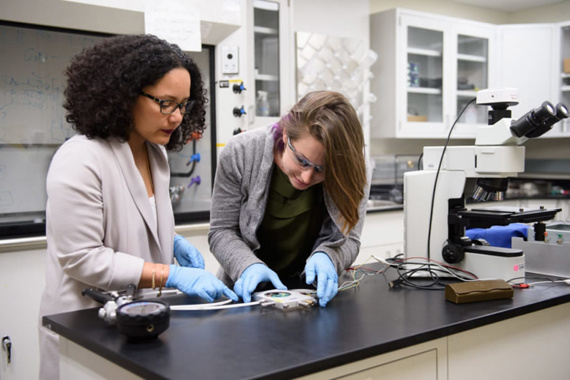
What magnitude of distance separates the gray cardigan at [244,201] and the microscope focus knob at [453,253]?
28cm

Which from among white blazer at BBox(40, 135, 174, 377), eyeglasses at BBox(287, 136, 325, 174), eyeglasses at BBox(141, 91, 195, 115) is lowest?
white blazer at BBox(40, 135, 174, 377)

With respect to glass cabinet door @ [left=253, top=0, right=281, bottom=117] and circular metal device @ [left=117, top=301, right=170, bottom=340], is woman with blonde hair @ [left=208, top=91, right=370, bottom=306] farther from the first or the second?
glass cabinet door @ [left=253, top=0, right=281, bottom=117]

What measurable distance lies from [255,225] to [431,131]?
9.70 ft

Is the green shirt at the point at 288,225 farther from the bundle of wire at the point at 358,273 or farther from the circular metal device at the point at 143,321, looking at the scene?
the circular metal device at the point at 143,321

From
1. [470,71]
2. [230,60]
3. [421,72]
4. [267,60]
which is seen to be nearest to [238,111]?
[230,60]

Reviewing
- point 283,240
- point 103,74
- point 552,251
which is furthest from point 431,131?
point 103,74

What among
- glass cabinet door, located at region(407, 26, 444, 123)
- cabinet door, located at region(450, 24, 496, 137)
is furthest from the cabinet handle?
cabinet door, located at region(450, 24, 496, 137)

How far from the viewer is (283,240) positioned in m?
1.58

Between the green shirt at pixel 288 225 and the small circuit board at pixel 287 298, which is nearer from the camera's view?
the small circuit board at pixel 287 298

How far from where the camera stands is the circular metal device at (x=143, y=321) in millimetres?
984

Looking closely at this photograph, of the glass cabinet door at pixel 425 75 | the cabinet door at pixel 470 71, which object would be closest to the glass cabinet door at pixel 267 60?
the glass cabinet door at pixel 425 75

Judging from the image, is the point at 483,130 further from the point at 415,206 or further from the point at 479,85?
the point at 479,85

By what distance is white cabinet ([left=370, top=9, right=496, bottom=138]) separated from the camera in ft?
13.0

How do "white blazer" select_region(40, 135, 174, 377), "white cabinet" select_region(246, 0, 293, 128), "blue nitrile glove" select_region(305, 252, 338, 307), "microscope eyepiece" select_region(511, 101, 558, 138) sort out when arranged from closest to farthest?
1. "white blazer" select_region(40, 135, 174, 377)
2. "blue nitrile glove" select_region(305, 252, 338, 307)
3. "microscope eyepiece" select_region(511, 101, 558, 138)
4. "white cabinet" select_region(246, 0, 293, 128)
